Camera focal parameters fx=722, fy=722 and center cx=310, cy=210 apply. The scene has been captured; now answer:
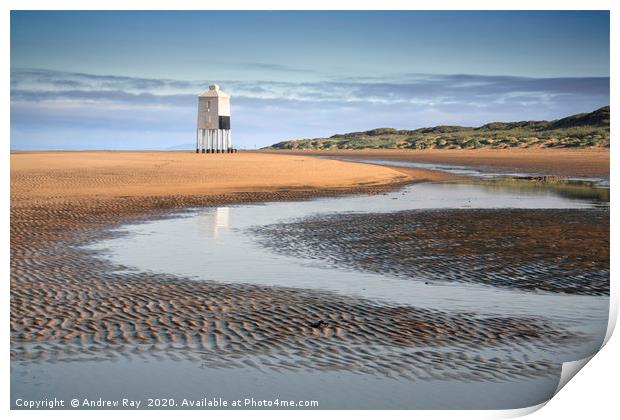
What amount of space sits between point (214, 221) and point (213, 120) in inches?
2049

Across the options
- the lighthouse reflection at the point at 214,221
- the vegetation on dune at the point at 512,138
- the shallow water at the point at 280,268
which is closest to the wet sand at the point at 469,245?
the shallow water at the point at 280,268

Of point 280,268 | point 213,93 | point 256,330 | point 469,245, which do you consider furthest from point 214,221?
point 213,93

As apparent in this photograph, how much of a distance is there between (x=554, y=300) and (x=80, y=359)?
25.9 feet

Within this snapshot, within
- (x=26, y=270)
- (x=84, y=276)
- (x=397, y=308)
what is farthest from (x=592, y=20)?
(x=26, y=270)

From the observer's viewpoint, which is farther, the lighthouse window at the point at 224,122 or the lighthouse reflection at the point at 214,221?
the lighthouse window at the point at 224,122

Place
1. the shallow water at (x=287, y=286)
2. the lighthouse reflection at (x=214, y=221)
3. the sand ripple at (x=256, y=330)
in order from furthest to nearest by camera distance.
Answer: the lighthouse reflection at (x=214, y=221) → the sand ripple at (x=256, y=330) → the shallow water at (x=287, y=286)

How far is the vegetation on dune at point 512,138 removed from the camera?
96.6 meters

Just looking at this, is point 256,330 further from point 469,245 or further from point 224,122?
point 224,122

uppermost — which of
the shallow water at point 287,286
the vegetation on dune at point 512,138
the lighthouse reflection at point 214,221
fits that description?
the vegetation on dune at point 512,138

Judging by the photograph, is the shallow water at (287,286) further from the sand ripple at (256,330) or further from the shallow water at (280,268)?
the sand ripple at (256,330)

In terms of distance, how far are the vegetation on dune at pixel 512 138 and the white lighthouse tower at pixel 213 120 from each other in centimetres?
4243

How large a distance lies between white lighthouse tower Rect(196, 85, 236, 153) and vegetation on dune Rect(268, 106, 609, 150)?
139 feet
